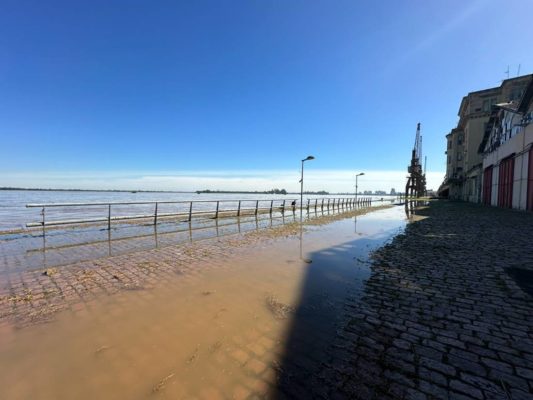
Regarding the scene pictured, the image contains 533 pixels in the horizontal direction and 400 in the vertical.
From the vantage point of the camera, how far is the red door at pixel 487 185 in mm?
29922

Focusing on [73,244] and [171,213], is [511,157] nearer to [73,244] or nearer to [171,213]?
[171,213]

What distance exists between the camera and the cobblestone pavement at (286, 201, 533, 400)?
220 centimetres

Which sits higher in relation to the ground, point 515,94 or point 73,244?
point 515,94

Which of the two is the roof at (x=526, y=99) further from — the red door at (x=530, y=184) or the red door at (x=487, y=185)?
the red door at (x=487, y=185)

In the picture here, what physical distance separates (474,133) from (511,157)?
3092 cm

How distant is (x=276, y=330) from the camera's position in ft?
10.5

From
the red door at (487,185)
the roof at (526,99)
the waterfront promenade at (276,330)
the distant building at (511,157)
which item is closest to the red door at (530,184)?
the distant building at (511,157)

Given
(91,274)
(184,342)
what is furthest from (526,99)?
(91,274)

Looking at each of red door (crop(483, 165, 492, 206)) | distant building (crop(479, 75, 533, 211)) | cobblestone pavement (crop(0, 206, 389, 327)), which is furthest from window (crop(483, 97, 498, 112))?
cobblestone pavement (crop(0, 206, 389, 327))

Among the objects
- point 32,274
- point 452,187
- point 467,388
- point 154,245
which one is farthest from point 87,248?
point 452,187

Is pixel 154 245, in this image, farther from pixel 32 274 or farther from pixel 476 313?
pixel 476 313

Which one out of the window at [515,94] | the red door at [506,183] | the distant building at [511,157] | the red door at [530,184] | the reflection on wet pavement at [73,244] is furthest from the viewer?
the window at [515,94]

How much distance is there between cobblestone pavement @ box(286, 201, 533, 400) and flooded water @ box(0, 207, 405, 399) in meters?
0.23

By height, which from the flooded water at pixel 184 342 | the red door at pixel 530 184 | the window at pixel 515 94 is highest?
the window at pixel 515 94
